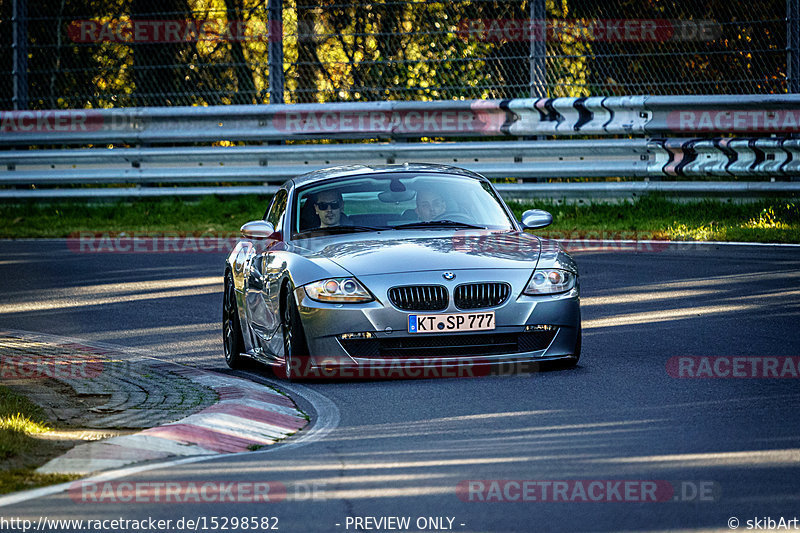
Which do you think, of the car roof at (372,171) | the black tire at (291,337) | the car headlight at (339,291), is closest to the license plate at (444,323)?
the car headlight at (339,291)

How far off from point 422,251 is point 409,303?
1.68 feet

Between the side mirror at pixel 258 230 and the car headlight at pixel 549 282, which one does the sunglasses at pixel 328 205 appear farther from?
the car headlight at pixel 549 282

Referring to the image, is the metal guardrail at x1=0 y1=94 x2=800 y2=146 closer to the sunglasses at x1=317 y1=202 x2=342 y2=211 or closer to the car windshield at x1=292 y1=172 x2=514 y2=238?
the car windshield at x1=292 y1=172 x2=514 y2=238

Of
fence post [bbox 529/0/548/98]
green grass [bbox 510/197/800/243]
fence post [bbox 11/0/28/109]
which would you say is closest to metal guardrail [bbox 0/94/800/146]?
fence post [bbox 529/0/548/98]

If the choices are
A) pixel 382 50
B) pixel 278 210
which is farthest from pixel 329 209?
pixel 382 50

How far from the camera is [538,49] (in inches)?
715

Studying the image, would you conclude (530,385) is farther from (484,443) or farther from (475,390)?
(484,443)

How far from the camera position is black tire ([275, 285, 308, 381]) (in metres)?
8.84

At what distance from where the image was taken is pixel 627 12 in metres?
18.2

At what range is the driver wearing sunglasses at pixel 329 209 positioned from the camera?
10008 millimetres

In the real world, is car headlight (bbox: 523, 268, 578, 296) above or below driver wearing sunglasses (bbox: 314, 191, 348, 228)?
below

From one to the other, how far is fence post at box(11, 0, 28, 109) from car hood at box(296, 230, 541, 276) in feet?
39.8

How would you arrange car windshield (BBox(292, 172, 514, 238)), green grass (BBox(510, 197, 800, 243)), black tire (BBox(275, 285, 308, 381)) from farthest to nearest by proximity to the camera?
green grass (BBox(510, 197, 800, 243)) → car windshield (BBox(292, 172, 514, 238)) → black tire (BBox(275, 285, 308, 381))

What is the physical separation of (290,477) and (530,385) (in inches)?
106
